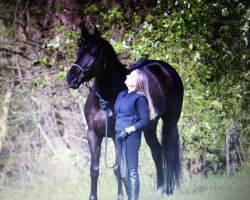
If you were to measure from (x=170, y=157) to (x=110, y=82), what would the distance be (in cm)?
113

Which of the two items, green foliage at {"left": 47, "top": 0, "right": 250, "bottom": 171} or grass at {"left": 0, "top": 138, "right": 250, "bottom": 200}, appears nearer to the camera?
grass at {"left": 0, "top": 138, "right": 250, "bottom": 200}

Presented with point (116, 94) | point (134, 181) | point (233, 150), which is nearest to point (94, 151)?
point (116, 94)

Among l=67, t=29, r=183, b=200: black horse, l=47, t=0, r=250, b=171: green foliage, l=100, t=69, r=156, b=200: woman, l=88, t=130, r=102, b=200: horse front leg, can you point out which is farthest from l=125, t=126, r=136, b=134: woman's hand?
l=47, t=0, r=250, b=171: green foliage

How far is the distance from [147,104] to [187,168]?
8.83ft

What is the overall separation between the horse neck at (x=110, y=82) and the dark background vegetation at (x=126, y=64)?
135 centimetres

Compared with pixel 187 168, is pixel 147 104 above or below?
above

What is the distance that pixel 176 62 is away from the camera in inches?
213

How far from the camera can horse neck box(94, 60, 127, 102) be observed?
3.78 metres

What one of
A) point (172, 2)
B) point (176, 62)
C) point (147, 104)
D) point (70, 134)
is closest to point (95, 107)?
point (147, 104)

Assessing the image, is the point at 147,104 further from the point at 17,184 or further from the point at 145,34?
the point at 17,184

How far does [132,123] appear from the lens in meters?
3.35

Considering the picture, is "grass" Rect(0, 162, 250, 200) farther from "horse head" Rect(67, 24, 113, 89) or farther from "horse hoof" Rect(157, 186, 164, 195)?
"horse head" Rect(67, 24, 113, 89)

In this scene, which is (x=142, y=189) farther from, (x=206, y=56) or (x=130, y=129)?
(x=206, y=56)

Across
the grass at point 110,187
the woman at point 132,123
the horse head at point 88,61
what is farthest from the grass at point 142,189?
the horse head at point 88,61
